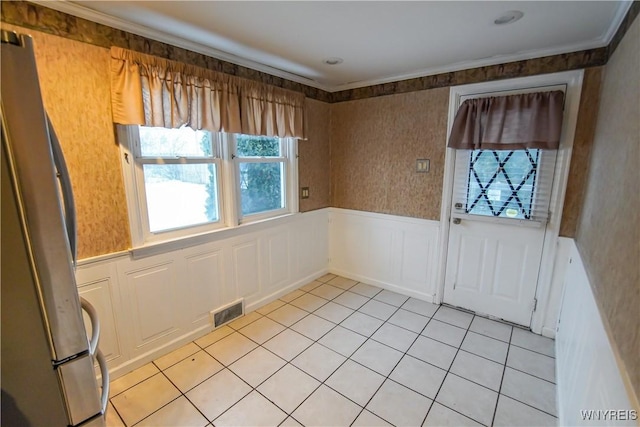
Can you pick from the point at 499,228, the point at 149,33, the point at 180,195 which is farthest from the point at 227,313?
the point at 499,228

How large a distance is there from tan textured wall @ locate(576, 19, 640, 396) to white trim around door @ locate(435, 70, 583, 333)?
0.69 ft

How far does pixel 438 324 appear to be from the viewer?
8.96 ft

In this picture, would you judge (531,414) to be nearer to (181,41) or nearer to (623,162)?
(623,162)

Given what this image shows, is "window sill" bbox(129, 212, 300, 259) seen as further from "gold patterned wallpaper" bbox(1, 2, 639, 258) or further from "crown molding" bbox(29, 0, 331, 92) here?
"crown molding" bbox(29, 0, 331, 92)

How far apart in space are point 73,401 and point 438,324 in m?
2.63

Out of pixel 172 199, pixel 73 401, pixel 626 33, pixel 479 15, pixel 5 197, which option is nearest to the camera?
pixel 5 197

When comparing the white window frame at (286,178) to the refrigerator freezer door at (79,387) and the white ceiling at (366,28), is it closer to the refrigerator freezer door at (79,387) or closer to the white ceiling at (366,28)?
the white ceiling at (366,28)

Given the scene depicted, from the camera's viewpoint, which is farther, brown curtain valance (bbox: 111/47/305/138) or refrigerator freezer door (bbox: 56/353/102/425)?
brown curtain valance (bbox: 111/47/305/138)

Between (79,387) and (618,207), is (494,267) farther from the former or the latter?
(79,387)

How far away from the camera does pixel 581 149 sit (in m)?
2.23

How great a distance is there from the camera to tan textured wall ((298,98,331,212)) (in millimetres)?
3305

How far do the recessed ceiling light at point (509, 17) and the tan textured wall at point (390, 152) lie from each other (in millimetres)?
952

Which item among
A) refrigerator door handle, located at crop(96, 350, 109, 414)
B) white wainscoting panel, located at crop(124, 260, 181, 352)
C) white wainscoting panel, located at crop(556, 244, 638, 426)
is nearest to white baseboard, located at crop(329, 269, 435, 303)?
white wainscoting panel, located at crop(556, 244, 638, 426)

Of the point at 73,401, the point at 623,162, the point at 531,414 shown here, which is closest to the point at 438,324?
the point at 531,414
